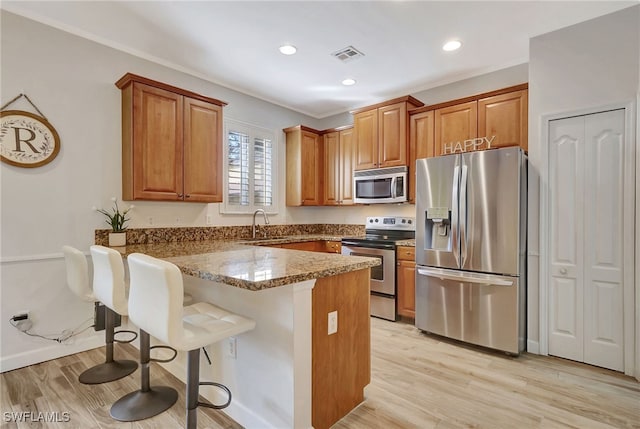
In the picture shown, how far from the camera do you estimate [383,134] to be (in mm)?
4043

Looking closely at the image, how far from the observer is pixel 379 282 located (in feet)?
12.2

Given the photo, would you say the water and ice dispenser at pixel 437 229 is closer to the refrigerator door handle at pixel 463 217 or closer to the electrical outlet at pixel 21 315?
the refrigerator door handle at pixel 463 217

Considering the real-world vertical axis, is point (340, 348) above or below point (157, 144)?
below

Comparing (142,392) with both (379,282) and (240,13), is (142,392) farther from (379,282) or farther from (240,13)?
(240,13)

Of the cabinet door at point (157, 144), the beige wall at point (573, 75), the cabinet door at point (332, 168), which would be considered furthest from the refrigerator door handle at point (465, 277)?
the cabinet door at point (157, 144)

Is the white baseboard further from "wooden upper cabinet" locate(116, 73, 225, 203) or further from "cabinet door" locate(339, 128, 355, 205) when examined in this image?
"cabinet door" locate(339, 128, 355, 205)

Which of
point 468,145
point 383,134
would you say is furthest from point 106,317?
point 468,145

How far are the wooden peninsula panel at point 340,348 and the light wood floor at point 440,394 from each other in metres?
0.14

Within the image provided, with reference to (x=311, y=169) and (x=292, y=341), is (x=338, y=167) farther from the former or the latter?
(x=292, y=341)

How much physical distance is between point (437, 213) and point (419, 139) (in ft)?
3.77

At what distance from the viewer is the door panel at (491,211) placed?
106 inches

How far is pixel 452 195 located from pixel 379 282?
52.8 inches

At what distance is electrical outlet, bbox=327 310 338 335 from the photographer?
1743mm

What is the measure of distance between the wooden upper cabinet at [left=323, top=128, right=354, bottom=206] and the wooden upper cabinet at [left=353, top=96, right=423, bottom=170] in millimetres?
233
